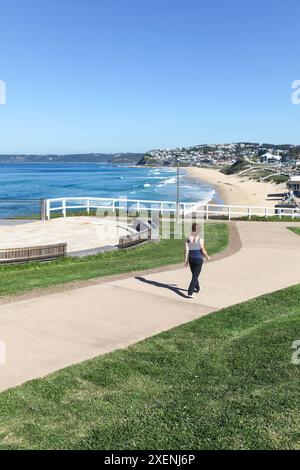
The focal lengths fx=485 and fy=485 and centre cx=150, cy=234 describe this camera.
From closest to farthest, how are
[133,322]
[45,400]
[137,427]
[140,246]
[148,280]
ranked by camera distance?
[137,427], [45,400], [133,322], [148,280], [140,246]

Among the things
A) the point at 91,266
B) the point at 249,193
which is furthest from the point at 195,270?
the point at 249,193

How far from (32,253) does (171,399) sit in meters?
8.61

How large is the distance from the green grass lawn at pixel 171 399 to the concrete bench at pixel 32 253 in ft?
21.8

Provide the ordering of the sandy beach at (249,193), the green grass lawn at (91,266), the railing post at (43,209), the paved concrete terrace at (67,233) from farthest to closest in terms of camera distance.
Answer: the sandy beach at (249,193) → the railing post at (43,209) → the paved concrete terrace at (67,233) → the green grass lawn at (91,266)

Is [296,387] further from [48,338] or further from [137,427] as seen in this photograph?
[48,338]

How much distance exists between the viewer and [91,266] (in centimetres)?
1278

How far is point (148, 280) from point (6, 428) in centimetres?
680

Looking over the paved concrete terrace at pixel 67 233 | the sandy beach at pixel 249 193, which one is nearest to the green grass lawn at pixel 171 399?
the paved concrete terrace at pixel 67 233

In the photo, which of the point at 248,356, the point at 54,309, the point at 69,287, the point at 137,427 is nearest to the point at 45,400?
the point at 137,427

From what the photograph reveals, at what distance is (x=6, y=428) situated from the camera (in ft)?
14.7

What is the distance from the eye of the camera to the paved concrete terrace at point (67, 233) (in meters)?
16.1

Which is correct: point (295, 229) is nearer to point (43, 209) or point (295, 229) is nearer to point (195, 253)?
point (43, 209)

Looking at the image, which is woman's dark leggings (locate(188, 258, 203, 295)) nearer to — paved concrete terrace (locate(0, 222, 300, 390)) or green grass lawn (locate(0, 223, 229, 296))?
paved concrete terrace (locate(0, 222, 300, 390))

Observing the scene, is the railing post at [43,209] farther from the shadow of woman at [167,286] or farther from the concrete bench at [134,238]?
the shadow of woman at [167,286]
